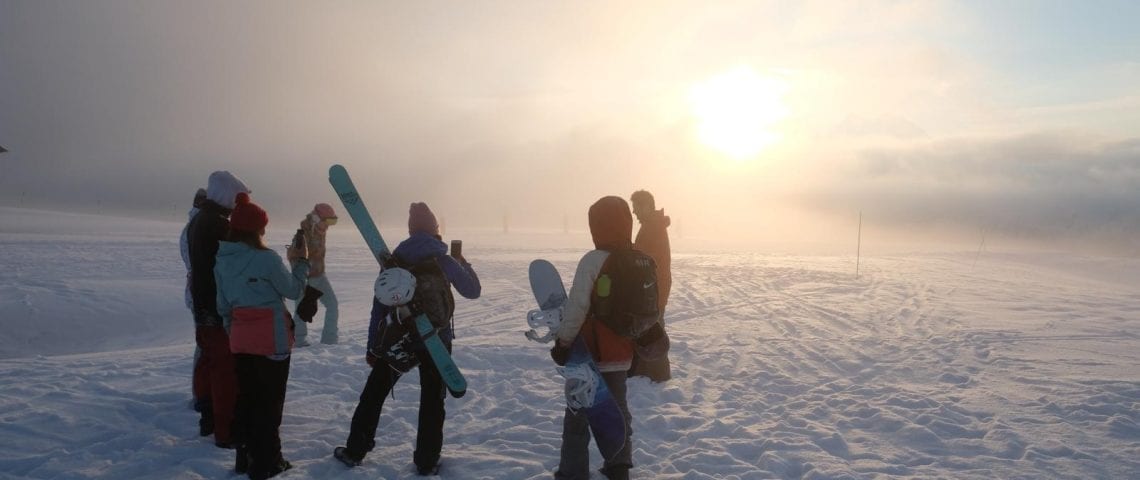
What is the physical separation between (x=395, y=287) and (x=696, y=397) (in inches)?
Answer: 168

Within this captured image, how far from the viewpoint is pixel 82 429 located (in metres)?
5.32

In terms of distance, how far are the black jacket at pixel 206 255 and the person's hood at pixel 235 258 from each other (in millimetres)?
599

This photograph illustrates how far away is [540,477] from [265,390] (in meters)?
2.27

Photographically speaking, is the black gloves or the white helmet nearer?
the white helmet

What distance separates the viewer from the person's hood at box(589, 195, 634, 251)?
4266 mm

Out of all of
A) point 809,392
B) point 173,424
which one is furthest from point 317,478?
point 809,392

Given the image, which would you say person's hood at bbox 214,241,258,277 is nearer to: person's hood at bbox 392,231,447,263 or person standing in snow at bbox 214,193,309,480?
person standing in snow at bbox 214,193,309,480

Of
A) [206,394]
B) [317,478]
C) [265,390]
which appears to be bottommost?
[317,478]

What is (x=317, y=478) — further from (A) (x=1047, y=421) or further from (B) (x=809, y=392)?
(A) (x=1047, y=421)

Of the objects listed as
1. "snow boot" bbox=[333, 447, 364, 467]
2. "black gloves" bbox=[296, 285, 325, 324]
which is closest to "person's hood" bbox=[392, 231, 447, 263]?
"black gloves" bbox=[296, 285, 325, 324]

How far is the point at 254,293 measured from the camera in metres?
4.34

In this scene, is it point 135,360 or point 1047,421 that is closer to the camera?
point 1047,421

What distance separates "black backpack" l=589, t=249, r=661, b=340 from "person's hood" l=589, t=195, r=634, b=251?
79 millimetres

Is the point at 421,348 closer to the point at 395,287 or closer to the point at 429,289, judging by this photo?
the point at 429,289
